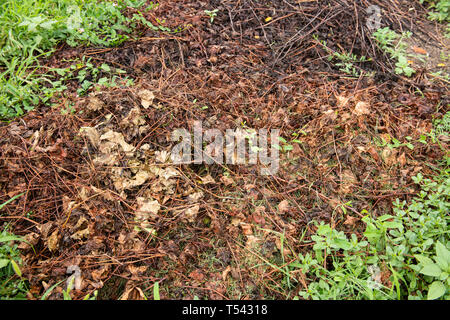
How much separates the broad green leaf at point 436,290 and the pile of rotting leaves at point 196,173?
62 centimetres

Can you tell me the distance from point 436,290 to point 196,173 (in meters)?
1.77

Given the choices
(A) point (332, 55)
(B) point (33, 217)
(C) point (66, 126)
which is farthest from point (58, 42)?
(A) point (332, 55)

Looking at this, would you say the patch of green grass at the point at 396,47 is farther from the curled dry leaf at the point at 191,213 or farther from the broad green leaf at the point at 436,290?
the curled dry leaf at the point at 191,213

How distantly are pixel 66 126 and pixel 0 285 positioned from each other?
129 centimetres

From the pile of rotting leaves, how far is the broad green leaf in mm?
618

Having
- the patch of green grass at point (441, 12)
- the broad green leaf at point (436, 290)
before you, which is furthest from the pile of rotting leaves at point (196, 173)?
the patch of green grass at point (441, 12)

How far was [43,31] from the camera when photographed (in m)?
3.27

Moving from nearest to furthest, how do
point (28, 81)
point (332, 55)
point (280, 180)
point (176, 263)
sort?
point (176, 263), point (280, 180), point (28, 81), point (332, 55)

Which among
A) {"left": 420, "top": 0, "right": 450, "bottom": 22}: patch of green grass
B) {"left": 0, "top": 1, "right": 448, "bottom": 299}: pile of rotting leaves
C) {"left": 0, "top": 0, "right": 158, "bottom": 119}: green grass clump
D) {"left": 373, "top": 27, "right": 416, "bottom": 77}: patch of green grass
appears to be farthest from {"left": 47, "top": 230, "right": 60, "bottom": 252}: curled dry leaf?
{"left": 420, "top": 0, "right": 450, "bottom": 22}: patch of green grass

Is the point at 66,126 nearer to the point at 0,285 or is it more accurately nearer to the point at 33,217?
the point at 33,217

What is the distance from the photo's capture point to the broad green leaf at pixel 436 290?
5.10ft

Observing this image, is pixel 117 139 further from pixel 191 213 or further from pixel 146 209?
pixel 191 213

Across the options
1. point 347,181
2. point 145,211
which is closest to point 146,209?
point 145,211

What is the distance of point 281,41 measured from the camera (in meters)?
3.46
